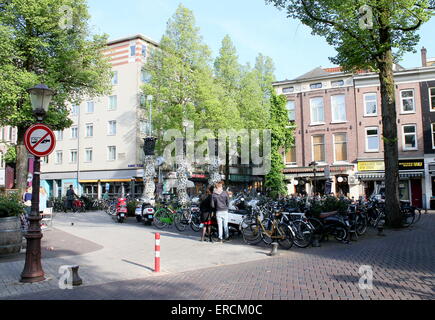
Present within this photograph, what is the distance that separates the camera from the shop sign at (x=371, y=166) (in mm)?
29234

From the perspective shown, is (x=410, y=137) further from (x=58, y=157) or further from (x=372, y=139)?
(x=58, y=157)

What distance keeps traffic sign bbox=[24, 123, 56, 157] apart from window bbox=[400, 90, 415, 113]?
96.2 feet

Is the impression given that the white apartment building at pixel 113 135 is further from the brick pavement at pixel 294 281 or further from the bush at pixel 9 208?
the brick pavement at pixel 294 281

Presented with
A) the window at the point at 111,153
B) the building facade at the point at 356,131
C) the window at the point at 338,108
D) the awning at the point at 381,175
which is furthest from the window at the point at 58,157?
the awning at the point at 381,175

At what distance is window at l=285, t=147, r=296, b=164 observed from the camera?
109ft

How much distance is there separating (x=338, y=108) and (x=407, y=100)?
5.38 metres

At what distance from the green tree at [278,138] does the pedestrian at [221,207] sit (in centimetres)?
2035

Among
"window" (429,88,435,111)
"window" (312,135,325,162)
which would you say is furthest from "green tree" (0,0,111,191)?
"window" (429,88,435,111)

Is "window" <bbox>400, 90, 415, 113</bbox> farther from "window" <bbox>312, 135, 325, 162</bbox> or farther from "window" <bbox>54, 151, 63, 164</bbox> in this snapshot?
"window" <bbox>54, 151, 63, 164</bbox>

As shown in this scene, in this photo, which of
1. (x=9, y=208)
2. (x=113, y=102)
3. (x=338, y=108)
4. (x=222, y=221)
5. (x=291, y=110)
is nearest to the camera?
(x=9, y=208)

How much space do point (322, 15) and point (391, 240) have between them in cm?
944

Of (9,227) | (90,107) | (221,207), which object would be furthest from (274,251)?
(90,107)

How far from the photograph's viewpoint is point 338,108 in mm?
31297

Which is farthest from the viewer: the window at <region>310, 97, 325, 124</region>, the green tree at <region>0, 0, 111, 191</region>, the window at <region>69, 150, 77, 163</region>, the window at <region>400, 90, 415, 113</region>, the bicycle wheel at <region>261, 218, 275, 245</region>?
the window at <region>69, 150, 77, 163</region>
